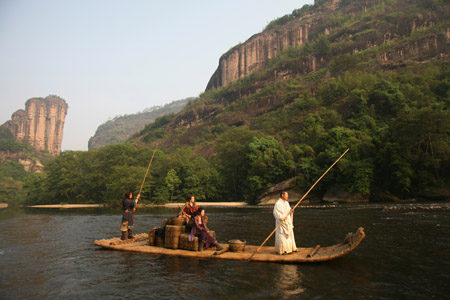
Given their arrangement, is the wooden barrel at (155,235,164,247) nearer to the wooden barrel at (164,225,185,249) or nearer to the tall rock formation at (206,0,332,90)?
the wooden barrel at (164,225,185,249)

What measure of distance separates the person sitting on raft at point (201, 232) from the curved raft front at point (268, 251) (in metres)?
0.30

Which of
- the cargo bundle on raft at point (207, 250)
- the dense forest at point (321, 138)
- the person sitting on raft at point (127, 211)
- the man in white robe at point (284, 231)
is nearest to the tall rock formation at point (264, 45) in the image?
the dense forest at point (321, 138)

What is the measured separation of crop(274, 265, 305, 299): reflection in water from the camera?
6902 mm

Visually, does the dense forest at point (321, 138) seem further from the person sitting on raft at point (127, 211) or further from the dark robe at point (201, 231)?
the person sitting on raft at point (127, 211)

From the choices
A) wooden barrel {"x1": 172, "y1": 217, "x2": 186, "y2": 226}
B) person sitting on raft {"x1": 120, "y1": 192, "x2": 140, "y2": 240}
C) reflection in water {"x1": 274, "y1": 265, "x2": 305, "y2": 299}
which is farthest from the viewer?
person sitting on raft {"x1": 120, "y1": 192, "x2": 140, "y2": 240}

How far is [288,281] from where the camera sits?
772cm

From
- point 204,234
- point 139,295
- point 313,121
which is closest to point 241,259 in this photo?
point 204,234

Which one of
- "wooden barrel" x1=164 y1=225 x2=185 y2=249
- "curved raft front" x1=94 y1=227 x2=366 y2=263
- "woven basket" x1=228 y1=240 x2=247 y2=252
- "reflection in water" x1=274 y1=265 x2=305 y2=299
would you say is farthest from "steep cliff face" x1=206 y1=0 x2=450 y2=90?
"reflection in water" x1=274 y1=265 x2=305 y2=299

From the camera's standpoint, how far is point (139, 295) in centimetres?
720

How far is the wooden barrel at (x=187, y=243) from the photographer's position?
1148 cm

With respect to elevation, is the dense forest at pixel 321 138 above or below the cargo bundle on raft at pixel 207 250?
above

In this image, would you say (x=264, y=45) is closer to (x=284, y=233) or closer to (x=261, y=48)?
(x=261, y=48)

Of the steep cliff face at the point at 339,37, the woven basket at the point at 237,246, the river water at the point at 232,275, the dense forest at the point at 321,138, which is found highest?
the steep cliff face at the point at 339,37

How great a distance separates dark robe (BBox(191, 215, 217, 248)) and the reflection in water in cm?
353
